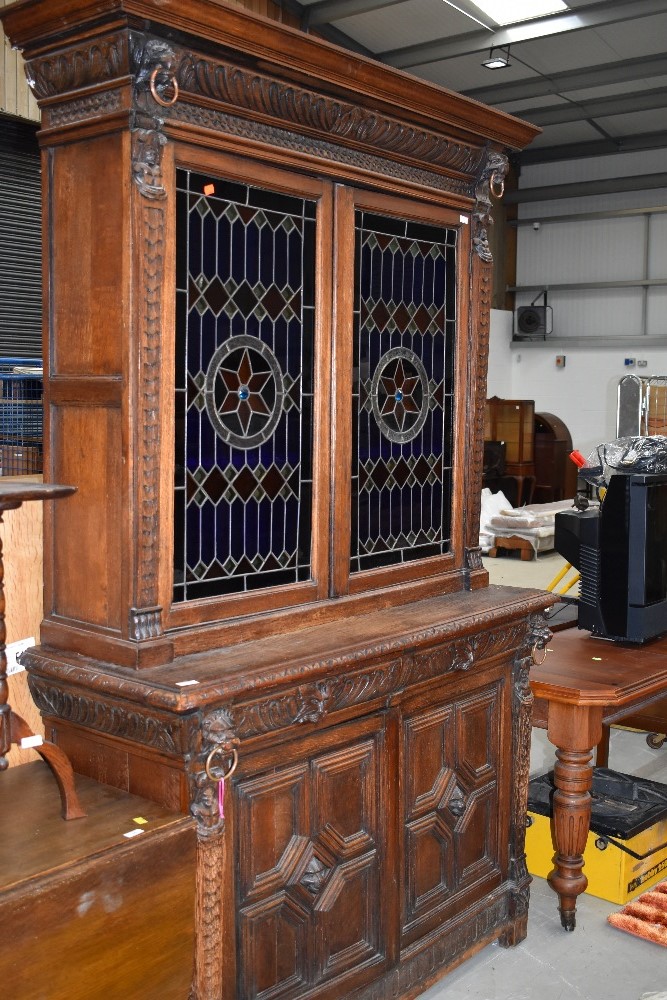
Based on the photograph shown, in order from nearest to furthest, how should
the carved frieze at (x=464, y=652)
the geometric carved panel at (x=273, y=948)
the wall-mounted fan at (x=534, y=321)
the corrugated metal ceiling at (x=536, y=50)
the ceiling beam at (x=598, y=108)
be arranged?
the geometric carved panel at (x=273, y=948)
the carved frieze at (x=464, y=652)
the corrugated metal ceiling at (x=536, y=50)
the ceiling beam at (x=598, y=108)
the wall-mounted fan at (x=534, y=321)

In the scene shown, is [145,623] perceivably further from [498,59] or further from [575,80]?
[575,80]

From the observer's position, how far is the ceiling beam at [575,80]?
370 inches

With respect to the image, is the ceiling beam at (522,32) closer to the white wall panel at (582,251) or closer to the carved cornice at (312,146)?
the white wall panel at (582,251)

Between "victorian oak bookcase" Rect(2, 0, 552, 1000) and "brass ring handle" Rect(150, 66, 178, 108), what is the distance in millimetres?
23

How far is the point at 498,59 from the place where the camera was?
938cm

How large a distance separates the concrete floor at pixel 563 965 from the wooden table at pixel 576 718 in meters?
0.10

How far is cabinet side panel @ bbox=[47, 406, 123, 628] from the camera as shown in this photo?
6.81 feet

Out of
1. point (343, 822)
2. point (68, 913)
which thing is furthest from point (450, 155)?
point (68, 913)

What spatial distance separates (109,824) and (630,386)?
394 cm

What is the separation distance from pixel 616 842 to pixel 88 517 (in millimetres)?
2087

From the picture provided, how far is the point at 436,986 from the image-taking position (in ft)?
9.10

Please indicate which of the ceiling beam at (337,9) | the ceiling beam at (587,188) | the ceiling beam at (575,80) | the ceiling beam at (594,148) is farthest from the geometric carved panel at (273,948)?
the ceiling beam at (587,188)

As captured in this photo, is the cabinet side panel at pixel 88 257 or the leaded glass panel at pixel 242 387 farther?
the leaded glass panel at pixel 242 387

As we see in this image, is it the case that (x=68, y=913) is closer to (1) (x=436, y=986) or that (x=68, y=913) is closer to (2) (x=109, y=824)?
(2) (x=109, y=824)
